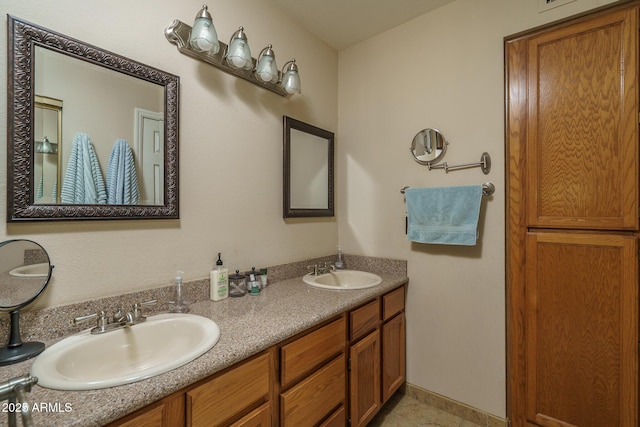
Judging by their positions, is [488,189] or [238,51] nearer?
[238,51]

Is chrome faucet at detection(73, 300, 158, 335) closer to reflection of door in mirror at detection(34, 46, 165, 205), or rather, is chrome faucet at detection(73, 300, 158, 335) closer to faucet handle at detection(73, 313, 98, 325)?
faucet handle at detection(73, 313, 98, 325)

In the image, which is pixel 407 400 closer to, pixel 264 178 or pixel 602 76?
pixel 264 178

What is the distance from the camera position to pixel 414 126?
1936 millimetres

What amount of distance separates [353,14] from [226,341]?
2.01 m

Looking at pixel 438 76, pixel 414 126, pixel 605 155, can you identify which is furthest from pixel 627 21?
pixel 414 126

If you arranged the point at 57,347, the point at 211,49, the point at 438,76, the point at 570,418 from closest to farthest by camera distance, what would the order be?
the point at 57,347 → the point at 211,49 → the point at 570,418 → the point at 438,76

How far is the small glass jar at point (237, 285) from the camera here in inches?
58.4

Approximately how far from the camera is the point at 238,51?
1.42 meters

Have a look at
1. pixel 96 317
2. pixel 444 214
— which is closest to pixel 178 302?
pixel 96 317

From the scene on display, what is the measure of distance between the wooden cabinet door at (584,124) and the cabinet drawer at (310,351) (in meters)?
1.17

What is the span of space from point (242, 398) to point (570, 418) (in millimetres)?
1635

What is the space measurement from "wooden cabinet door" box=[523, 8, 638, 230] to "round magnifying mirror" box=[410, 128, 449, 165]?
445mm

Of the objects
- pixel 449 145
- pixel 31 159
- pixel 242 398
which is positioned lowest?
pixel 242 398

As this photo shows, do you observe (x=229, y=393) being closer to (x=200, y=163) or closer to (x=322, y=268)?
(x=200, y=163)
